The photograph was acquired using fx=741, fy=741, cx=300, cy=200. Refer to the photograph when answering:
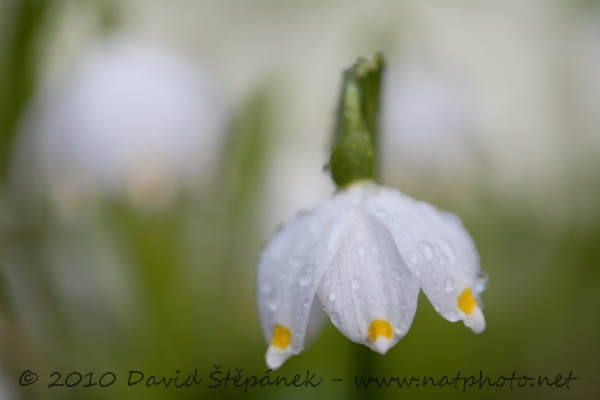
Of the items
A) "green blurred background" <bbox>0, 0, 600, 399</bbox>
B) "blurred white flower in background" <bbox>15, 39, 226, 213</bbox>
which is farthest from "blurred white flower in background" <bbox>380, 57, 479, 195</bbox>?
"blurred white flower in background" <bbox>15, 39, 226, 213</bbox>

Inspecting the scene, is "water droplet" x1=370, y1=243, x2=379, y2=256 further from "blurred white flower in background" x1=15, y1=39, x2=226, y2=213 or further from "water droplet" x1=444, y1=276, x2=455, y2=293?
"blurred white flower in background" x1=15, y1=39, x2=226, y2=213

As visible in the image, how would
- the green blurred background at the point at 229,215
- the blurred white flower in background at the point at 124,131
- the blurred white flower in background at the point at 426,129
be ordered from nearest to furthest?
the green blurred background at the point at 229,215 → the blurred white flower in background at the point at 124,131 → the blurred white flower in background at the point at 426,129

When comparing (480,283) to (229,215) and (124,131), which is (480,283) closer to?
(229,215)

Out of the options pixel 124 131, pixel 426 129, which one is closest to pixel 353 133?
pixel 124 131

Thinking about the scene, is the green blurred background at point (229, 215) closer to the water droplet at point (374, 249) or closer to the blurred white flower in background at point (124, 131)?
the blurred white flower in background at point (124, 131)

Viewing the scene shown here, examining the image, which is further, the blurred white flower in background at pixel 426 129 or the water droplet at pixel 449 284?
the blurred white flower in background at pixel 426 129

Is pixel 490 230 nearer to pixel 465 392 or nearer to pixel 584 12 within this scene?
pixel 465 392

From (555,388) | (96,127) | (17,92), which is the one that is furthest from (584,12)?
(17,92)

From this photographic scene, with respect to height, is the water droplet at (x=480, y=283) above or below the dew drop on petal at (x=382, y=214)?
below

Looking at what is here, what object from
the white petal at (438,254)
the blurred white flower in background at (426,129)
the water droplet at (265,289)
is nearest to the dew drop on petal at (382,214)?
the white petal at (438,254)
